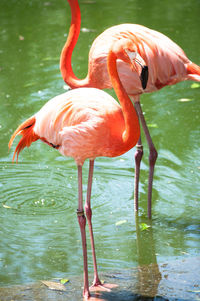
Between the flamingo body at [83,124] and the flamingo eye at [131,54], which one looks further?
the flamingo body at [83,124]

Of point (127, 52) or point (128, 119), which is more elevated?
point (127, 52)

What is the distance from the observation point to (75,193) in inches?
184

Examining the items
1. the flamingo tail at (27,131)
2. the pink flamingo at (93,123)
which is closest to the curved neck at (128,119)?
the pink flamingo at (93,123)

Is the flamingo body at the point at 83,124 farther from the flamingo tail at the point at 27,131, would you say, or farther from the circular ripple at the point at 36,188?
the circular ripple at the point at 36,188

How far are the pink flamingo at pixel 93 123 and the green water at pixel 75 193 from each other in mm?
523

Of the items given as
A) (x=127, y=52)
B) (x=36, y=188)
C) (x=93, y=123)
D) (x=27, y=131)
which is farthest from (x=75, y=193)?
(x=127, y=52)

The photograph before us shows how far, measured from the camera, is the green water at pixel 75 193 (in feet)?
12.9

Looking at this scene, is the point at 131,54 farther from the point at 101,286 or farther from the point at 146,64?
the point at 101,286

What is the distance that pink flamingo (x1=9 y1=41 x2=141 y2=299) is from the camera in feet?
11.2

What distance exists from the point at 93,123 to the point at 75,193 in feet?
4.58

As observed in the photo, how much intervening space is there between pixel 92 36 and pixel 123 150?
5.34 m

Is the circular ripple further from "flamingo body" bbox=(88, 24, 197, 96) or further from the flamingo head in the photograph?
the flamingo head

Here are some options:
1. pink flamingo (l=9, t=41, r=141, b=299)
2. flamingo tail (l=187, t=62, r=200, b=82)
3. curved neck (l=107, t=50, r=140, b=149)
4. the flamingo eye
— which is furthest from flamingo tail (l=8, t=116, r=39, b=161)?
flamingo tail (l=187, t=62, r=200, b=82)

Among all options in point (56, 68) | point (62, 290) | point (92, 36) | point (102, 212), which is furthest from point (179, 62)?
point (92, 36)
